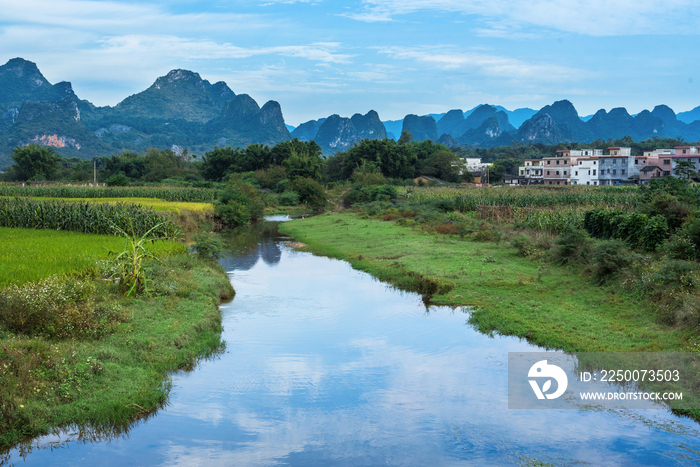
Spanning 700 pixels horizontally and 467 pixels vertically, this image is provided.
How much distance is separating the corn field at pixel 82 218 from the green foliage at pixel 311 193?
29.5 m

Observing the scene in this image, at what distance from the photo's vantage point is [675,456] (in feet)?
21.0

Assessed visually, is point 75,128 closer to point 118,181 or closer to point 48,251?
point 118,181

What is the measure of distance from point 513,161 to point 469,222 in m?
82.8

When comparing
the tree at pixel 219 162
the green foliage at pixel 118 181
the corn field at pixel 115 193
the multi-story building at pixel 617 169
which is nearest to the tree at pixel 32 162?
the green foliage at pixel 118 181

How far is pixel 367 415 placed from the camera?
298 inches

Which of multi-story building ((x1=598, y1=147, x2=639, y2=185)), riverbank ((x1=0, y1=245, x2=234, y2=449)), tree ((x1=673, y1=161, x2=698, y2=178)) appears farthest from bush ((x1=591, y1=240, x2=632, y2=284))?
multi-story building ((x1=598, y1=147, x2=639, y2=185))

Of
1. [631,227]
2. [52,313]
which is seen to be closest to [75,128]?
[631,227]

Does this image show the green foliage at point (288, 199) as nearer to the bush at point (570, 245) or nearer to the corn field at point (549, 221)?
the corn field at point (549, 221)

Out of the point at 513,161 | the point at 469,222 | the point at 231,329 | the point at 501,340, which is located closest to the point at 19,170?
the point at 469,222

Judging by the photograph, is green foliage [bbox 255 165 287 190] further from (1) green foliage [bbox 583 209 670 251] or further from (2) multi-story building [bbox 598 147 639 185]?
(2) multi-story building [bbox 598 147 639 185]

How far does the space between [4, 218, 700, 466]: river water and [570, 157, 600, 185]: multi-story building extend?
7540 cm

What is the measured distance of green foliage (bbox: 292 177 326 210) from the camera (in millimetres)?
52188

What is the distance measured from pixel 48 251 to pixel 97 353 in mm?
7546

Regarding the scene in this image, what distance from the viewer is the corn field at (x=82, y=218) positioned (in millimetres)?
20578
